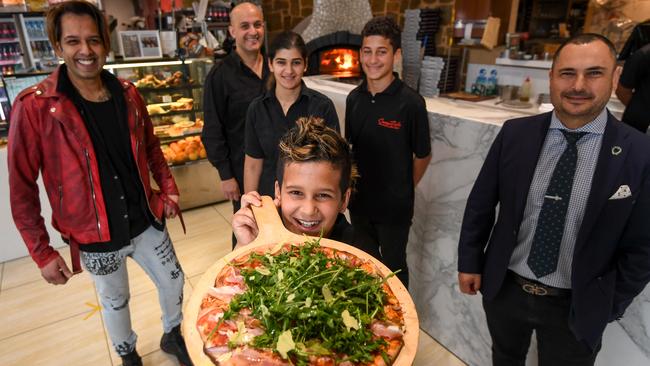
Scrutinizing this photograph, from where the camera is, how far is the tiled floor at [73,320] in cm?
225

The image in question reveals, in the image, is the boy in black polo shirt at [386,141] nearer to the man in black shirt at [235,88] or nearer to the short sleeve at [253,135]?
the short sleeve at [253,135]

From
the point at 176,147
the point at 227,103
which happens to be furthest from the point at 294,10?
the point at 227,103

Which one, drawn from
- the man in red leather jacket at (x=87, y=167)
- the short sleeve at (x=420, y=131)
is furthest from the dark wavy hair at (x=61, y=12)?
the short sleeve at (x=420, y=131)

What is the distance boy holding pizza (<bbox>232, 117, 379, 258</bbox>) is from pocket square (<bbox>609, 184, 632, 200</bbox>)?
82 centimetres

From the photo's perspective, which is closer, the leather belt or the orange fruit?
the leather belt

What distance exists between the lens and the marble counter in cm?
186

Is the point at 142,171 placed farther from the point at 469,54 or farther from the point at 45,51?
the point at 469,54

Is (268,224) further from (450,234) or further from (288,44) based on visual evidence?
(450,234)

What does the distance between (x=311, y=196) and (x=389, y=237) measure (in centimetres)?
101

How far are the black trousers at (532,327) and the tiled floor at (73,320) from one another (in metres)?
0.72

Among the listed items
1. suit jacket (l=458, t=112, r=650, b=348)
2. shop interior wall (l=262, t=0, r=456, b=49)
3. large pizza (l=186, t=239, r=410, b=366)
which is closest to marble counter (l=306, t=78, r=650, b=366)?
suit jacket (l=458, t=112, r=650, b=348)

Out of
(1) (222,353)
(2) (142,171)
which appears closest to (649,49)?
(1) (222,353)

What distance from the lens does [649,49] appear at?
1.91m

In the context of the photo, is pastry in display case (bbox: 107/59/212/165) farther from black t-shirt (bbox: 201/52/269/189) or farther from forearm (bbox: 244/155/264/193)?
forearm (bbox: 244/155/264/193)
